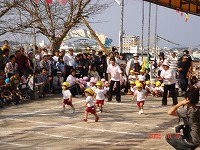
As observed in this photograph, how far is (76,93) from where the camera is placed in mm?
15023

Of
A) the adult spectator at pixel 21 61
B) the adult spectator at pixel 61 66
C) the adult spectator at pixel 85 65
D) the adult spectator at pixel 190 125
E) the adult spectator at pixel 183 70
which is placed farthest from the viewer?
the adult spectator at pixel 85 65

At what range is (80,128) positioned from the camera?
362 inches

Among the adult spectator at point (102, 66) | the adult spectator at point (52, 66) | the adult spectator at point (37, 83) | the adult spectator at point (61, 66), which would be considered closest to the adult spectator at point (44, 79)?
the adult spectator at point (37, 83)

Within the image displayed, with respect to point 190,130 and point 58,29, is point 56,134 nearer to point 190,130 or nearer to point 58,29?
point 190,130

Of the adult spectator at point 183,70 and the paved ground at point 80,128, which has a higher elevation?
the adult spectator at point 183,70

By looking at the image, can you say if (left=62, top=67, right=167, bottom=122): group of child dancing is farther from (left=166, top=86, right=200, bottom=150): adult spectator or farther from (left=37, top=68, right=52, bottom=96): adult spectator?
(left=166, top=86, right=200, bottom=150): adult spectator

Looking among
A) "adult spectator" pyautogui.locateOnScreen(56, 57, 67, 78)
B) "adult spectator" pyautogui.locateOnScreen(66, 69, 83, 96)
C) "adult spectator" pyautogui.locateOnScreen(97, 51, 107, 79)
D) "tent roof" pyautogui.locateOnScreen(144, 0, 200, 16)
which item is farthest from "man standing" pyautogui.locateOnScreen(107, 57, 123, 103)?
"adult spectator" pyautogui.locateOnScreen(97, 51, 107, 79)

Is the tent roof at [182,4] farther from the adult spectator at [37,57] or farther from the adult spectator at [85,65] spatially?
the adult spectator at [37,57]

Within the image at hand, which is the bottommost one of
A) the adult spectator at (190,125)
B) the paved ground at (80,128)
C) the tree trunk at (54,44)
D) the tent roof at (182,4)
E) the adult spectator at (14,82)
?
the paved ground at (80,128)

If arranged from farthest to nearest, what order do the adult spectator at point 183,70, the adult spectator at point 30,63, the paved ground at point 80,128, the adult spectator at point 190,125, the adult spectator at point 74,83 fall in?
1. the adult spectator at point 74,83
2. the adult spectator at point 30,63
3. the adult spectator at point 183,70
4. the paved ground at point 80,128
5. the adult spectator at point 190,125

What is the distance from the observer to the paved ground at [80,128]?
7648mm

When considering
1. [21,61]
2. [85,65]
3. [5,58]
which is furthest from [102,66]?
[5,58]

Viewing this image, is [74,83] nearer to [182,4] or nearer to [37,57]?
[37,57]

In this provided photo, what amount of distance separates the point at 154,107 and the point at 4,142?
6208 mm
